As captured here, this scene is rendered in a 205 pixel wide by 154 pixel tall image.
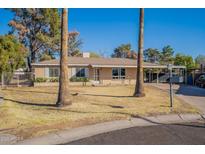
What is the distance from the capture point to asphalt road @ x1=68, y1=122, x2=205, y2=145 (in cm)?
667

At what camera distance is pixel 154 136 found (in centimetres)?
728

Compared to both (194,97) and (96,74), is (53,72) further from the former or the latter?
(194,97)

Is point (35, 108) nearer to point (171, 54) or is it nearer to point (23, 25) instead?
point (23, 25)

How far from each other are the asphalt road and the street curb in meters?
0.40

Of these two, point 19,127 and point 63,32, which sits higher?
point 63,32

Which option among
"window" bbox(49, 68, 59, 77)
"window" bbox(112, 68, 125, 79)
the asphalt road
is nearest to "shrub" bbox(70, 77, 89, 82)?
"window" bbox(49, 68, 59, 77)

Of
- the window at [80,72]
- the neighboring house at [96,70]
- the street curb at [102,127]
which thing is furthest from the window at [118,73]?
the street curb at [102,127]

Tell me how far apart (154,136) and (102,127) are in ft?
6.46

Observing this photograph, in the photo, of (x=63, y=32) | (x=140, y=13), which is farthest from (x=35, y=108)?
(x=140, y=13)

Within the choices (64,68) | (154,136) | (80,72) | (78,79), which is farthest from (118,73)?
(154,136)

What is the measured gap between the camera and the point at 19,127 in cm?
831

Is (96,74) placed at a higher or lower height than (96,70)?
lower

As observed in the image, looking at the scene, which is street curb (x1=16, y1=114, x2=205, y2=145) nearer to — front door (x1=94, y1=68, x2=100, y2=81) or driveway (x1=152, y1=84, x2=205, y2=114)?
driveway (x1=152, y1=84, x2=205, y2=114)
